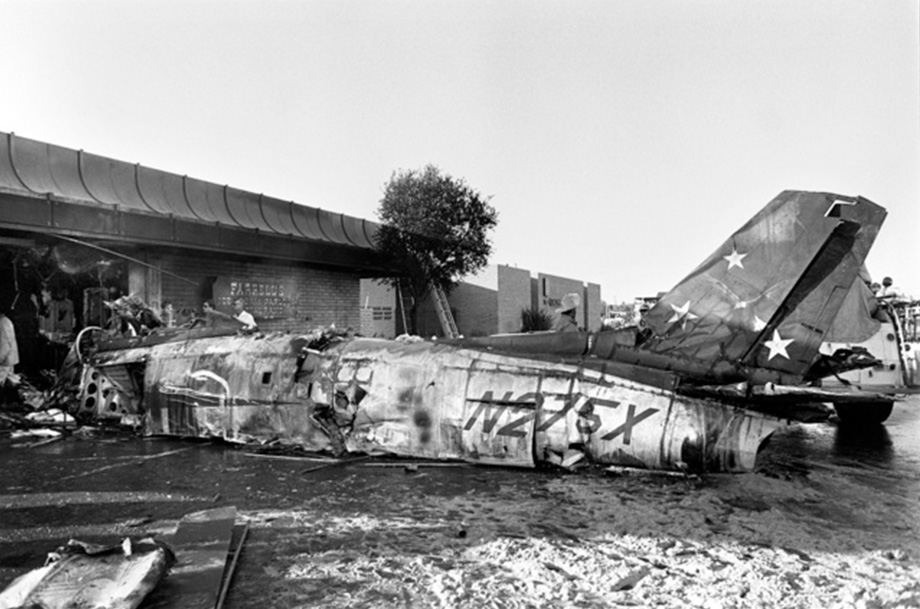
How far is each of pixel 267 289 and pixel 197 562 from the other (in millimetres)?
13699

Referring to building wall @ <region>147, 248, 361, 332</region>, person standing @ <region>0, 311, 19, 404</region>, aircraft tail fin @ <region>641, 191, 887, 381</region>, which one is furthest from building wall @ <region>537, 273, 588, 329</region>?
aircraft tail fin @ <region>641, 191, 887, 381</region>

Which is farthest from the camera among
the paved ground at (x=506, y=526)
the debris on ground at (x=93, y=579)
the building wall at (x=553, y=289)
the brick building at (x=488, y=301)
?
the building wall at (x=553, y=289)

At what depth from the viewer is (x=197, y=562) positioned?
3.66 metres

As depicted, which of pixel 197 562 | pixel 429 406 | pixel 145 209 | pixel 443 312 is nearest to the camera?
pixel 197 562

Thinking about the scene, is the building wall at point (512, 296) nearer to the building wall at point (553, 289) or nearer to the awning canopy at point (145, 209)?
the building wall at point (553, 289)

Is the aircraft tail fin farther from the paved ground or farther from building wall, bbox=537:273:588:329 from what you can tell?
building wall, bbox=537:273:588:329

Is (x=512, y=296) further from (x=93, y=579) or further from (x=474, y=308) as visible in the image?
(x=93, y=579)

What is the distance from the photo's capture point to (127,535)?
4363 millimetres

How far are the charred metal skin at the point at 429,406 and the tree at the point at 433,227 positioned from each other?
1301 centimetres

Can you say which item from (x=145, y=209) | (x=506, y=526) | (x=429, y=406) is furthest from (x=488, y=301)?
(x=506, y=526)

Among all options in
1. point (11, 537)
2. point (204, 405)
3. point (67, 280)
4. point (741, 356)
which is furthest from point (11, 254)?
point (741, 356)

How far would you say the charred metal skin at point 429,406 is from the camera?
552 centimetres

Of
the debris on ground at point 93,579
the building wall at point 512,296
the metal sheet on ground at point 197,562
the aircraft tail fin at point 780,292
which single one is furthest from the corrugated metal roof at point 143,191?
the building wall at point 512,296

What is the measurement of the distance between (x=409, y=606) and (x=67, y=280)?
45.9 feet
